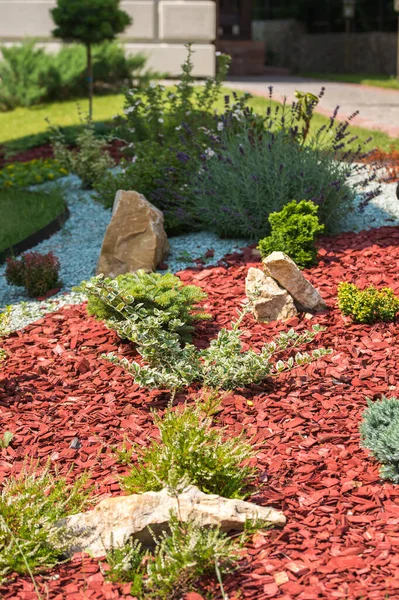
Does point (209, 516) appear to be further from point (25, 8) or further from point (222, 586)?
point (25, 8)

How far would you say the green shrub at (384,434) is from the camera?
326cm

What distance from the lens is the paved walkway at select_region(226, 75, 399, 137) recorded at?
41.7 ft

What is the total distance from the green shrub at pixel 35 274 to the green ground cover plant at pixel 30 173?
3547 mm

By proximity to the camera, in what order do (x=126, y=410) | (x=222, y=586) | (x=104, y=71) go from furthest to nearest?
(x=104, y=71), (x=126, y=410), (x=222, y=586)

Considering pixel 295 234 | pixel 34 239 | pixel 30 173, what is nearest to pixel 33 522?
pixel 295 234

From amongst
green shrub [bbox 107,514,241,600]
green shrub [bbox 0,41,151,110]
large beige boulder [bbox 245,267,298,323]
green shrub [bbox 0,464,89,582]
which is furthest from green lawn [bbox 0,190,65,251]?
green shrub [bbox 0,41,151,110]

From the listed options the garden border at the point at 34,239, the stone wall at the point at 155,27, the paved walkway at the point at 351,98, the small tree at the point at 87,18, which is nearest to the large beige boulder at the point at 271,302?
the garden border at the point at 34,239

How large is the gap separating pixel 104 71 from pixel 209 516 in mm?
14480

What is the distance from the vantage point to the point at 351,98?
53.8 feet

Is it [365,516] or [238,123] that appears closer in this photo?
[365,516]

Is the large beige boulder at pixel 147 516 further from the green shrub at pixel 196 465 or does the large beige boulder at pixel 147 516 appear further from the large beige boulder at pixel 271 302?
the large beige boulder at pixel 271 302

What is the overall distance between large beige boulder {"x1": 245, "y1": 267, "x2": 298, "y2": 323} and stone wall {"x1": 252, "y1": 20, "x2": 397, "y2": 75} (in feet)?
76.1

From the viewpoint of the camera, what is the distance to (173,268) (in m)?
6.11

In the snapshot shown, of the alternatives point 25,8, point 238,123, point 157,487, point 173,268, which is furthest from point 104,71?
point 157,487
